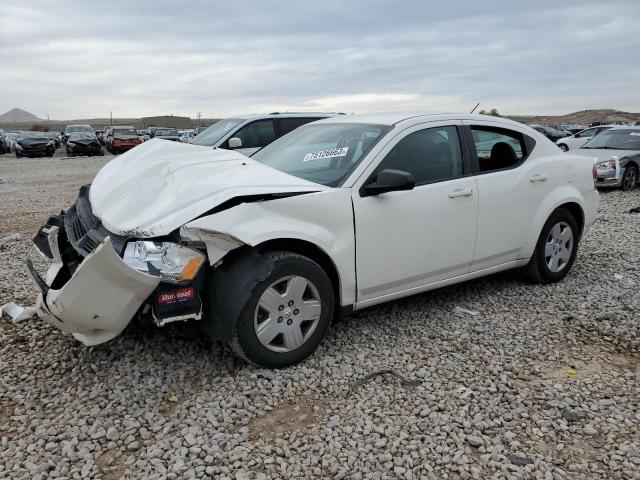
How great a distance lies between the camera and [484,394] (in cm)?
329

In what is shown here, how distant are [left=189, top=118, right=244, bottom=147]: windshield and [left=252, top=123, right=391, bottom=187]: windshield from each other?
502cm

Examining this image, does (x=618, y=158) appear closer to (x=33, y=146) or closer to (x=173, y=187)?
(x=173, y=187)

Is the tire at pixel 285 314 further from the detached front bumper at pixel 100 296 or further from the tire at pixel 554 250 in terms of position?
the tire at pixel 554 250

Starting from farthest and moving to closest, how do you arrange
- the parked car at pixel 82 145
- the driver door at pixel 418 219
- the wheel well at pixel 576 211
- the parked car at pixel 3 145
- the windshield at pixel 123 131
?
the parked car at pixel 3 145, the windshield at pixel 123 131, the parked car at pixel 82 145, the wheel well at pixel 576 211, the driver door at pixel 418 219

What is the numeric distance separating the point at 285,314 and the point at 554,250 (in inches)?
119

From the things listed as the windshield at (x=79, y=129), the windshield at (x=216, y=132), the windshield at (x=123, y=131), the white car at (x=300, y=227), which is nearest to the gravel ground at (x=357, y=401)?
the white car at (x=300, y=227)

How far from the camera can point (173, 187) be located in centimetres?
354

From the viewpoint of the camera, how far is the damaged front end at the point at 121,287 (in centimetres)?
290

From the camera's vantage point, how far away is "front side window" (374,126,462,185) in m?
4.03

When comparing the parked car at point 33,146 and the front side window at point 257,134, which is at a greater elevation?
the front side window at point 257,134

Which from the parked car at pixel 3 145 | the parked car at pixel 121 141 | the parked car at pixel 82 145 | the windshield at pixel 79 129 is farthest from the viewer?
the windshield at pixel 79 129

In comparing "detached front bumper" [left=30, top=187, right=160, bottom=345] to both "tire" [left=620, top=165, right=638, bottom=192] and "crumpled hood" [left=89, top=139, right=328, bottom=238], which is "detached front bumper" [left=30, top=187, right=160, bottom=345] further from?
"tire" [left=620, top=165, right=638, bottom=192]

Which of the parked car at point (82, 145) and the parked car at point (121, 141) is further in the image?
the parked car at point (121, 141)

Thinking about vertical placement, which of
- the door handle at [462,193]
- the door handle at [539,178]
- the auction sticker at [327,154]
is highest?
the auction sticker at [327,154]
